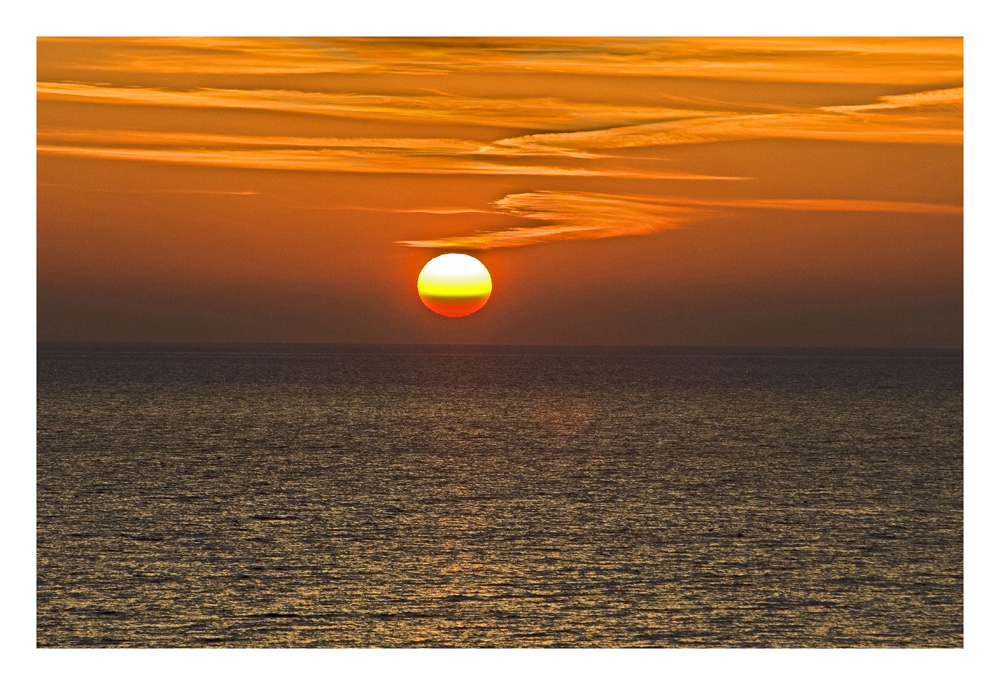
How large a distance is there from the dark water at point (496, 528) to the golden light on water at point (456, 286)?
5.73 meters

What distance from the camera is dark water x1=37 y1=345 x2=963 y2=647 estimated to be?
16.7 metres

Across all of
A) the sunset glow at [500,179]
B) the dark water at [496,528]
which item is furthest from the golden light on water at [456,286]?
the dark water at [496,528]

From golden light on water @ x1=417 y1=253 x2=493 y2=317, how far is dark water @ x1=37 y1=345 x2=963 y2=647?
226 inches

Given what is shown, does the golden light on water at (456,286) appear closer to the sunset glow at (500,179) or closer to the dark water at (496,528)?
the sunset glow at (500,179)

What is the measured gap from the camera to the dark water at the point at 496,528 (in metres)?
16.7

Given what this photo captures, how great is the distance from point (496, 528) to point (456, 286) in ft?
24.5

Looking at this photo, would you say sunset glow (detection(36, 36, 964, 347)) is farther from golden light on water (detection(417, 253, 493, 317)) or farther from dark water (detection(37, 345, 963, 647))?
dark water (detection(37, 345, 963, 647))

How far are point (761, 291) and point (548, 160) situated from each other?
13.0 metres

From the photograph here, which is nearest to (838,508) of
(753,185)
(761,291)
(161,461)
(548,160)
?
(761,291)

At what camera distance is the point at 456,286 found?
31.0 meters

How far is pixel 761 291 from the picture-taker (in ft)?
105

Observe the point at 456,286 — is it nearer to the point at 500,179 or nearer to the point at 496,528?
the point at 496,528

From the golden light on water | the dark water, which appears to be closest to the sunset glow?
the golden light on water
